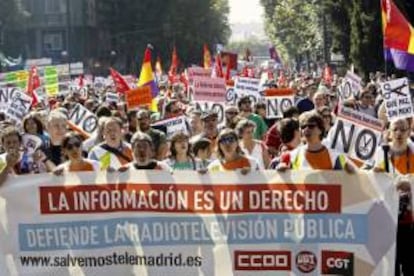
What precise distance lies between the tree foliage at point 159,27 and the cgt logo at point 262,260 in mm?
71194

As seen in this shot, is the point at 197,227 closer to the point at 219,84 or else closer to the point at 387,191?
the point at 387,191

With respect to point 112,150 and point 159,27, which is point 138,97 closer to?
point 112,150

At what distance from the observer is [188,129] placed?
12.3 meters

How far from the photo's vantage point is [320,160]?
7844 millimetres

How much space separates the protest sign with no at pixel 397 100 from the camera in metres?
10.8

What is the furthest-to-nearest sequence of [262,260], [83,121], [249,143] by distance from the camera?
1. [83,121]
2. [249,143]
3. [262,260]

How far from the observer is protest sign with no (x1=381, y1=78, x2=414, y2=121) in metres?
10.8

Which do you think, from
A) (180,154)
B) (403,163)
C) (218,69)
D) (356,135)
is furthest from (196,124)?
(218,69)

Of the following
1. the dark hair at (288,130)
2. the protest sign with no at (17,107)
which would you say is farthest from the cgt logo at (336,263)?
the protest sign with no at (17,107)

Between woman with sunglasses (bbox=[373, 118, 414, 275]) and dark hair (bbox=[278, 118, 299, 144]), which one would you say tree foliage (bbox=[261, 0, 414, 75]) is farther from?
woman with sunglasses (bbox=[373, 118, 414, 275])

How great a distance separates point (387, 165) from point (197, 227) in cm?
158

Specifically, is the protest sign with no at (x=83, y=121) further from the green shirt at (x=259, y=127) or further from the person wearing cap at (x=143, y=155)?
the person wearing cap at (x=143, y=155)

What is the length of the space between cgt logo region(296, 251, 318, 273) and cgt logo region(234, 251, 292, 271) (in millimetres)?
81

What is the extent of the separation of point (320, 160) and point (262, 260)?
0.87 meters
